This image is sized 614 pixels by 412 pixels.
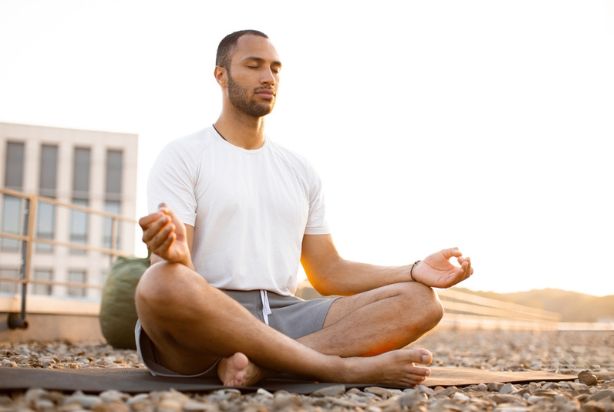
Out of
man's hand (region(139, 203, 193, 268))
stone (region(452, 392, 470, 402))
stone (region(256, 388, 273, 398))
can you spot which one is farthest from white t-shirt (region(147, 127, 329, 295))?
stone (region(452, 392, 470, 402))

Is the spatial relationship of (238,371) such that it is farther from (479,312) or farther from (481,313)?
(481,313)

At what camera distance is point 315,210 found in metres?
3.07

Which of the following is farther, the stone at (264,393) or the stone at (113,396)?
the stone at (264,393)

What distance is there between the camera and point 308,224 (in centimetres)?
307

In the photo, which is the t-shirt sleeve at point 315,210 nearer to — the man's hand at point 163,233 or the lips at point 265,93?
the lips at point 265,93

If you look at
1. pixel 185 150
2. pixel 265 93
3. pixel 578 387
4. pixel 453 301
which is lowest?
pixel 578 387

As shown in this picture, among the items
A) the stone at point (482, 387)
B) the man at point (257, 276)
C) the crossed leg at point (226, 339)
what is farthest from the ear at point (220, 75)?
the stone at point (482, 387)

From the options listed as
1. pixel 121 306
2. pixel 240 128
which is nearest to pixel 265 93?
pixel 240 128

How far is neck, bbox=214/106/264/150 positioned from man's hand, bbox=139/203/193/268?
721mm

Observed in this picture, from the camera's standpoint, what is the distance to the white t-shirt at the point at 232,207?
2.65 metres

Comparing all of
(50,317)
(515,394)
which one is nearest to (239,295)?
(515,394)

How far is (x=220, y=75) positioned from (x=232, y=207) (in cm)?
60

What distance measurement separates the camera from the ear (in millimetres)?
2955

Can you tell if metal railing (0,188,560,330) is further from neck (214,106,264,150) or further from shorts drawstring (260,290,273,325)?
shorts drawstring (260,290,273,325)
